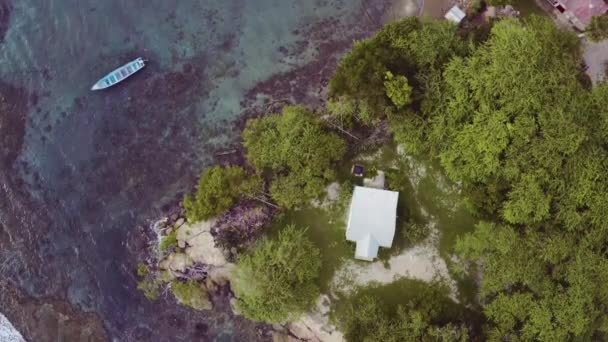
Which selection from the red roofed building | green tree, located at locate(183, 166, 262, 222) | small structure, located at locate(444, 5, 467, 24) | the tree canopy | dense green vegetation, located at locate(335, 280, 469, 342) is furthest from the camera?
small structure, located at locate(444, 5, 467, 24)

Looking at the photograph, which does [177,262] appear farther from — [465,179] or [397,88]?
[465,179]

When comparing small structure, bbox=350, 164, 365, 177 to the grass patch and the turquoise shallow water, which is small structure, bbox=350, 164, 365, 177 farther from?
the grass patch

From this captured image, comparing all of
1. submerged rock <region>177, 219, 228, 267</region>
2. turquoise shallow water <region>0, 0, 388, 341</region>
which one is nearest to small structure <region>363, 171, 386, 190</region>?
turquoise shallow water <region>0, 0, 388, 341</region>

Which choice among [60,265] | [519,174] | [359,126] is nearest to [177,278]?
[60,265]

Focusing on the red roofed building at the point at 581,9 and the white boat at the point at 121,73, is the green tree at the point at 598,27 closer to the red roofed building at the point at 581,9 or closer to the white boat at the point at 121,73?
the red roofed building at the point at 581,9

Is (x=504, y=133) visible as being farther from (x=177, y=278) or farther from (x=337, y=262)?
(x=177, y=278)
